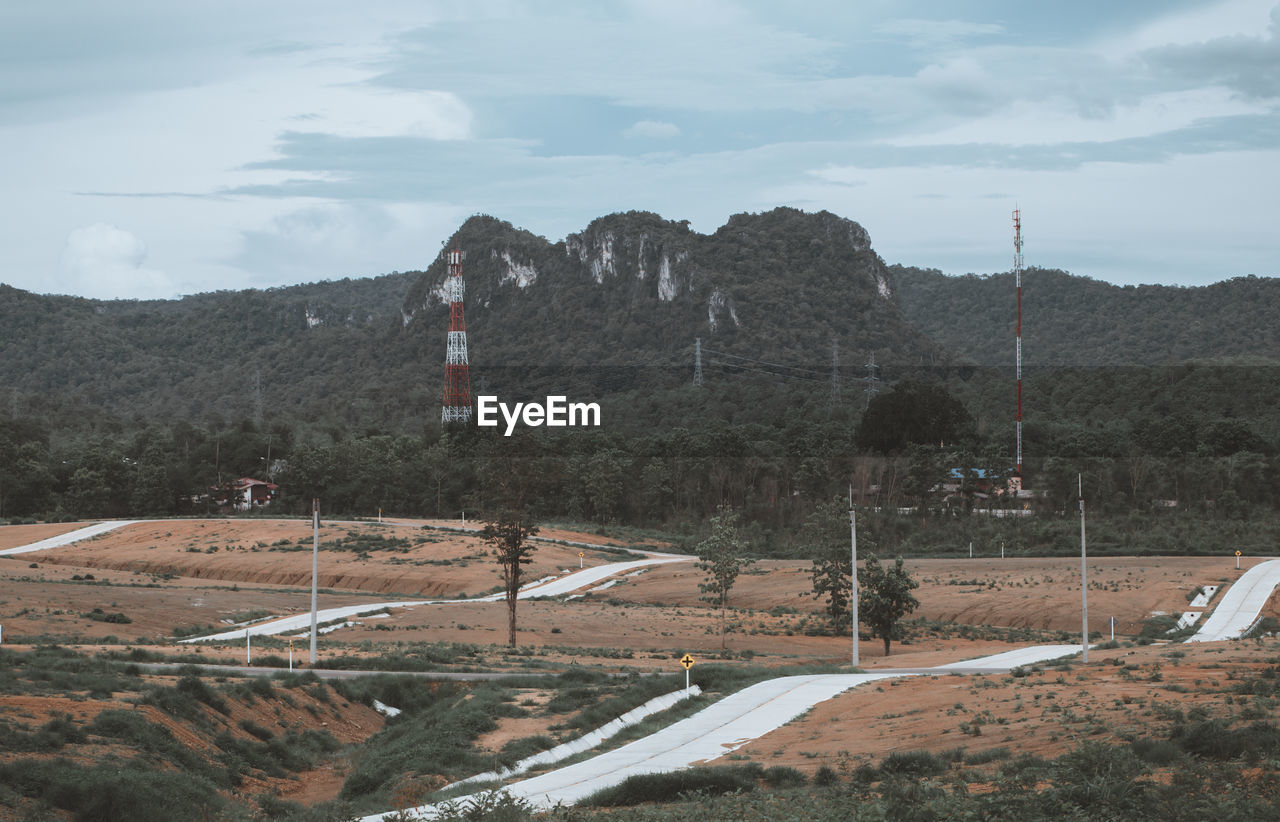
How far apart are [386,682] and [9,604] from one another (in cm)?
2640

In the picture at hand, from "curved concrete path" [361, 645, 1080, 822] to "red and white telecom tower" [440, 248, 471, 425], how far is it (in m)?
103

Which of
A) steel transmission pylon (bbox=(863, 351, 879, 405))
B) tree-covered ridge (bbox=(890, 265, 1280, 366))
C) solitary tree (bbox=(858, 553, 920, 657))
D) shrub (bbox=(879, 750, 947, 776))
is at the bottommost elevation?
solitary tree (bbox=(858, 553, 920, 657))

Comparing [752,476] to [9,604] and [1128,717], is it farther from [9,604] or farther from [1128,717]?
[1128,717]

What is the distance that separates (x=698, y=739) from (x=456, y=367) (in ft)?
379

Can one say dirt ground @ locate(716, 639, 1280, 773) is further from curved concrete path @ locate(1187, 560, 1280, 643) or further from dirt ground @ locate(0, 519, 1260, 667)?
curved concrete path @ locate(1187, 560, 1280, 643)

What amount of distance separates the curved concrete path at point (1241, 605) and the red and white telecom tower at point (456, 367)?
280 ft

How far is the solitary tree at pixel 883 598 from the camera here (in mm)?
46062

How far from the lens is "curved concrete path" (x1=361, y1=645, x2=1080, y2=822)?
19705 millimetres

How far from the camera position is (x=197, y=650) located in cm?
3609

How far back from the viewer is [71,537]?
87.8 meters

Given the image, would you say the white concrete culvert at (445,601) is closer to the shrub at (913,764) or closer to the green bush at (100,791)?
the green bush at (100,791)

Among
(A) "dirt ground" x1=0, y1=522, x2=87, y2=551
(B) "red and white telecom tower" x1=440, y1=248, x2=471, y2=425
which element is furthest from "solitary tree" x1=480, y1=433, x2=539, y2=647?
(B) "red and white telecom tower" x1=440, y1=248, x2=471, y2=425

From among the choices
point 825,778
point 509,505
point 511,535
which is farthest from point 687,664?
point 509,505

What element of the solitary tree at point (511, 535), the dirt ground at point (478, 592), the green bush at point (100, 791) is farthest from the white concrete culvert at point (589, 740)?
the solitary tree at point (511, 535)
